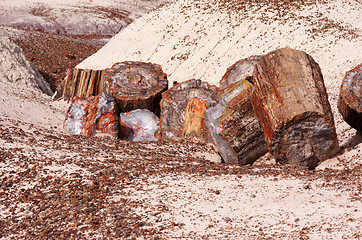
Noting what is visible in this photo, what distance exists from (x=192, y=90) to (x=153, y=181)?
292cm

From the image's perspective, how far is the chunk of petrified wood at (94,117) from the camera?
260 inches

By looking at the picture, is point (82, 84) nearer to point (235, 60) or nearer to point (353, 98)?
point (235, 60)

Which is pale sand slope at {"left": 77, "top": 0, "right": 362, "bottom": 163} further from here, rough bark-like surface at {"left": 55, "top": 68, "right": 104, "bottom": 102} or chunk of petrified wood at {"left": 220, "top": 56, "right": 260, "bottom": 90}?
rough bark-like surface at {"left": 55, "top": 68, "right": 104, "bottom": 102}

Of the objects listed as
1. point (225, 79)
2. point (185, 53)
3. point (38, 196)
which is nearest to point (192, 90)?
point (225, 79)

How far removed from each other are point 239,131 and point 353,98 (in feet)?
5.04

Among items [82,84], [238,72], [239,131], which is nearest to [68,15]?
[82,84]

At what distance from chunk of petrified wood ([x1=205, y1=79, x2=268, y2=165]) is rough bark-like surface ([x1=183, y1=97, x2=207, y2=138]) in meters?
0.71

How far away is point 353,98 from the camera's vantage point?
541 centimetres

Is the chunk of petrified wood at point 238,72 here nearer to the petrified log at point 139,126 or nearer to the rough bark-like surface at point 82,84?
the petrified log at point 139,126

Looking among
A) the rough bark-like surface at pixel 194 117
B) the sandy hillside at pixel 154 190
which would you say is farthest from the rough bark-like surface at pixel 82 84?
the rough bark-like surface at pixel 194 117

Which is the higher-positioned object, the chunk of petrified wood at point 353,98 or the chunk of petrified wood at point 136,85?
the chunk of petrified wood at point 353,98

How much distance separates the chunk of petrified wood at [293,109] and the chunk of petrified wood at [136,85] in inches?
104

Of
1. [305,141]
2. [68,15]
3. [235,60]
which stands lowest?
[305,141]

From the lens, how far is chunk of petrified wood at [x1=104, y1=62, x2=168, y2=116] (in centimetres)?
738
